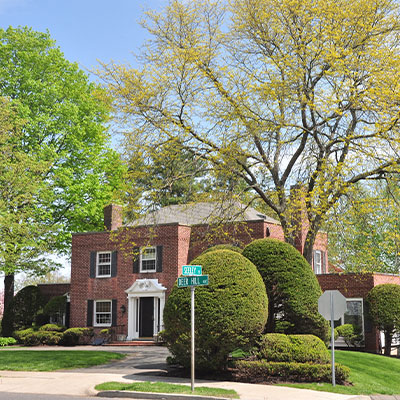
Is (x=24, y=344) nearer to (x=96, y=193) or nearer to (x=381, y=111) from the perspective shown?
(x=96, y=193)

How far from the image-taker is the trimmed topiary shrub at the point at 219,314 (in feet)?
52.8

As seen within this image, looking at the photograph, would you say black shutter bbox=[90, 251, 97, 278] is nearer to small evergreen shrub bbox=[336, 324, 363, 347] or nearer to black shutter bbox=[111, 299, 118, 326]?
black shutter bbox=[111, 299, 118, 326]

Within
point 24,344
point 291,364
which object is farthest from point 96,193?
point 291,364

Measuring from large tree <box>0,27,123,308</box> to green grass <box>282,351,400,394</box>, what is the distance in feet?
63.9

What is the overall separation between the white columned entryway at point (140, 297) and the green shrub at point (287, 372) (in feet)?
52.4

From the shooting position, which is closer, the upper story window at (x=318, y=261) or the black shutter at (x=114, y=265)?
the black shutter at (x=114, y=265)

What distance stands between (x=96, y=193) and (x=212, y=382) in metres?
22.5

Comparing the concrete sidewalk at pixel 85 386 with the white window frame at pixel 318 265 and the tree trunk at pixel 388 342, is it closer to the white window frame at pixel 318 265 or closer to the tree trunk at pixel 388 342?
the tree trunk at pixel 388 342

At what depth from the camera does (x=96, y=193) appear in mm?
36594

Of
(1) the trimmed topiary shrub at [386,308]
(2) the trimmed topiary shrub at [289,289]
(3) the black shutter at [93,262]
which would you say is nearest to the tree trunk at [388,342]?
(1) the trimmed topiary shrub at [386,308]

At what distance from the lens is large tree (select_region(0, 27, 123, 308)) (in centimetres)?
3488

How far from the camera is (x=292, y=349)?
54.9 ft

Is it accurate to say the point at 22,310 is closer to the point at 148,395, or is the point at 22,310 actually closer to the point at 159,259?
the point at 159,259

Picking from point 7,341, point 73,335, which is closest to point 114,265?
point 73,335
